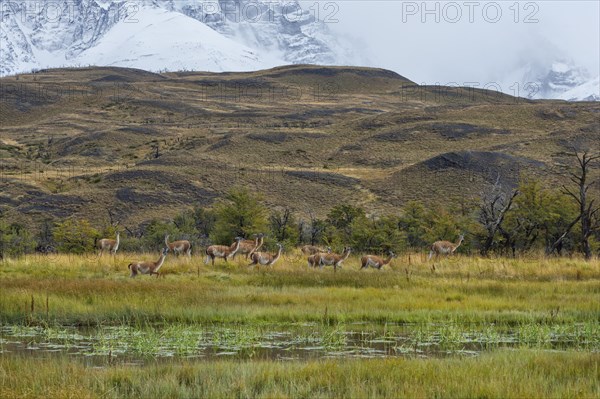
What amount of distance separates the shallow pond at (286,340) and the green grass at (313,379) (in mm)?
1621

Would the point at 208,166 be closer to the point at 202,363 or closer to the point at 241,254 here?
the point at 241,254

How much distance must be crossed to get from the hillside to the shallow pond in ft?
153

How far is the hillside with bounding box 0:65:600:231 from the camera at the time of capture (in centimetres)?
7131

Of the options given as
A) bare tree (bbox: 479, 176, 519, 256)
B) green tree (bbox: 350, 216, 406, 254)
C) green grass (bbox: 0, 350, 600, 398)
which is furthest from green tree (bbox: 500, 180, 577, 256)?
green grass (bbox: 0, 350, 600, 398)

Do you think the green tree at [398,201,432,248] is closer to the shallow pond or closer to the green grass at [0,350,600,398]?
the shallow pond

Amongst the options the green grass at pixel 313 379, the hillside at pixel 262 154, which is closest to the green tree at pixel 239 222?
the hillside at pixel 262 154

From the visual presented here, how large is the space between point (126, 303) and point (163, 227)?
32.0 m

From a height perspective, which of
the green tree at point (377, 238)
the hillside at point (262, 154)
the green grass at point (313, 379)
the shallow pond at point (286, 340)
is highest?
the hillside at point (262, 154)

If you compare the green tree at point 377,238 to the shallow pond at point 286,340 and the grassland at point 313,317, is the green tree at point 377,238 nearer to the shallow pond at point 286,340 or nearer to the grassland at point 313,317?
the grassland at point 313,317

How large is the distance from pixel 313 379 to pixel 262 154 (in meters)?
85.4

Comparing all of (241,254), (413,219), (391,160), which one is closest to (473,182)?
(391,160)

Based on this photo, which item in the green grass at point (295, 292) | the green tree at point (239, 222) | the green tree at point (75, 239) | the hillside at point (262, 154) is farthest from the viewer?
the hillside at point (262, 154)

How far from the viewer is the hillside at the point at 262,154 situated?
7131cm

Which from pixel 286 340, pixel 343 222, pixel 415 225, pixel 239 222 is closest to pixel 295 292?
pixel 286 340
